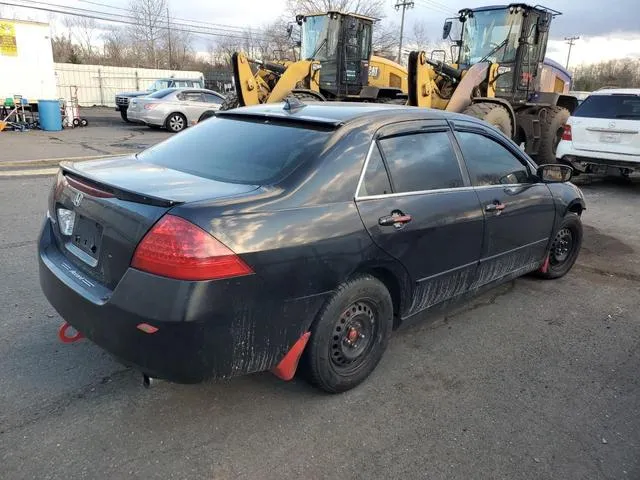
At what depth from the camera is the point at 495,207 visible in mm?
3781

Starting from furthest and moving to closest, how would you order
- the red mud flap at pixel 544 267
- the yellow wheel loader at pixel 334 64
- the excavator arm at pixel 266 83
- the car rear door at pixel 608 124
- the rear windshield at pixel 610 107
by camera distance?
the yellow wheel loader at pixel 334 64, the excavator arm at pixel 266 83, the rear windshield at pixel 610 107, the car rear door at pixel 608 124, the red mud flap at pixel 544 267

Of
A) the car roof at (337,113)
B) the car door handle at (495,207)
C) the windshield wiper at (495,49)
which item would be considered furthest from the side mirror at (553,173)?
the windshield wiper at (495,49)

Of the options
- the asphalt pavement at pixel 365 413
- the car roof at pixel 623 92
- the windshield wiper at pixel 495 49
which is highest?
the windshield wiper at pixel 495 49

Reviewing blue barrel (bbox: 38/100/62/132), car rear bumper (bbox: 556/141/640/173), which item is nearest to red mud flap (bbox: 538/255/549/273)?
car rear bumper (bbox: 556/141/640/173)

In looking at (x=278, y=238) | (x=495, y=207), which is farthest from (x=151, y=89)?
(x=278, y=238)

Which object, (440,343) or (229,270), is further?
(440,343)

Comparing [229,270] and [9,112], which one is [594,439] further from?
[9,112]

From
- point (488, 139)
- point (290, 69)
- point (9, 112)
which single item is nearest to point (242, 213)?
point (488, 139)

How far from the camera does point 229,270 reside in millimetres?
2324

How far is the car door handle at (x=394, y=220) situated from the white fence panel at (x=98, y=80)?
32.2m

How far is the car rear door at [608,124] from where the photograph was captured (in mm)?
9352

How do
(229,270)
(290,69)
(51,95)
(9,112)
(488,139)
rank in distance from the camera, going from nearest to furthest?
(229,270)
(488,139)
(290,69)
(9,112)
(51,95)

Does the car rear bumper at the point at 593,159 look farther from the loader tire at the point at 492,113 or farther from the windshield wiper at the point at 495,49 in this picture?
the windshield wiper at the point at 495,49

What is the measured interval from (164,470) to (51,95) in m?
20.7
